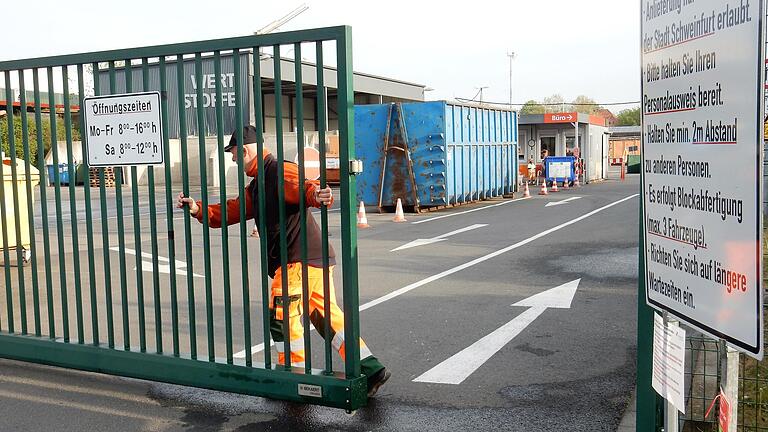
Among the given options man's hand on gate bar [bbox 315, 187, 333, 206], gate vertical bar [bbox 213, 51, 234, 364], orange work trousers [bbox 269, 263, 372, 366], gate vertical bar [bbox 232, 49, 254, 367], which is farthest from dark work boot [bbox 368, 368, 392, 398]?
man's hand on gate bar [bbox 315, 187, 333, 206]

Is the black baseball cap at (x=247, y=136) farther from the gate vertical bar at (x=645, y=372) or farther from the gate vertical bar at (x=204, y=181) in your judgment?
the gate vertical bar at (x=645, y=372)

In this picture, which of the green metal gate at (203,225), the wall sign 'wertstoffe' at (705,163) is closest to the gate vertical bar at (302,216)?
the green metal gate at (203,225)

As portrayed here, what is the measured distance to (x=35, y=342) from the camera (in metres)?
6.28

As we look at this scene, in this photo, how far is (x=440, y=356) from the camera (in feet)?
22.1

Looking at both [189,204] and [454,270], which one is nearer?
[189,204]

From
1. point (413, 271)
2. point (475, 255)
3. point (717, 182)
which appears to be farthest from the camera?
point (475, 255)

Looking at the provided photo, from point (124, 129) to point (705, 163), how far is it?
13.9ft

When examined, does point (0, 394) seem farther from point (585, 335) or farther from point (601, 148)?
point (601, 148)

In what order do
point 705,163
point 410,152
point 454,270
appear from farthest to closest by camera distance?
point 410,152, point 454,270, point 705,163

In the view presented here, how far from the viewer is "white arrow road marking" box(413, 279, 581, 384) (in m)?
6.19

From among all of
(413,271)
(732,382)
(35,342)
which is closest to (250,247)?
(413,271)

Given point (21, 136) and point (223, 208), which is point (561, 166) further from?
point (223, 208)

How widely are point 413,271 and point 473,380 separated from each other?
5.16m

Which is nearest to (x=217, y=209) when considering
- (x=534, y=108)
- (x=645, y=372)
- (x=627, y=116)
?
(x=645, y=372)
